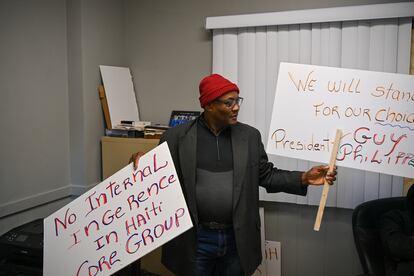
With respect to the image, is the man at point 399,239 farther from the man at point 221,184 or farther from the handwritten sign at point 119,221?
the handwritten sign at point 119,221

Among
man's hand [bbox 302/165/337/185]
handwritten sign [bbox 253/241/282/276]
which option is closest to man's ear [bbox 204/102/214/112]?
man's hand [bbox 302/165/337/185]

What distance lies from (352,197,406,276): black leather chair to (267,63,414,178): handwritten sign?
21.6 inches

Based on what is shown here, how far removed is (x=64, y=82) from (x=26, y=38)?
358 millimetres

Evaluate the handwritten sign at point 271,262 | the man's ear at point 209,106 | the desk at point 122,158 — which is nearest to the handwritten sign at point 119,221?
the man's ear at point 209,106

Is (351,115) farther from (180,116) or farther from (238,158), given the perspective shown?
(180,116)

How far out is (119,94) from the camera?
8.20ft

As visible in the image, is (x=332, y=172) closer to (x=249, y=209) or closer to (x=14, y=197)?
(x=249, y=209)

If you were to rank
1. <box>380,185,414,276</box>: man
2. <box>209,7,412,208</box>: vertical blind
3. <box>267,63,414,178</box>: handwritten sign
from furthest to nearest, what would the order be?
1. <box>209,7,412,208</box>: vertical blind
2. <box>380,185,414,276</box>: man
3. <box>267,63,414,178</box>: handwritten sign

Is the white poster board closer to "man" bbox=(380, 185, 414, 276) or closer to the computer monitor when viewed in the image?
the computer monitor

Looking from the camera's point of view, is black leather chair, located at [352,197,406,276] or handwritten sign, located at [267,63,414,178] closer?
handwritten sign, located at [267,63,414,178]

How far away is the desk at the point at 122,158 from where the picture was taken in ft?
7.56

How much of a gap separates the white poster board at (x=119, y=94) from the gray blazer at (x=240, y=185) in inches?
37.8

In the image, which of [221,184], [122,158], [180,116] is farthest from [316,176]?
[122,158]

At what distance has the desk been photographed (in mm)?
2305
